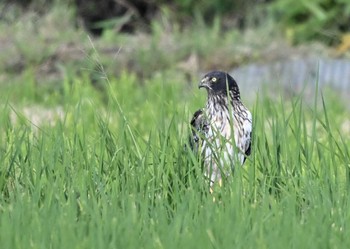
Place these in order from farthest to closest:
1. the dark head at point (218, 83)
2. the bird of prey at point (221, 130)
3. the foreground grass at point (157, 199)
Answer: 1. the dark head at point (218, 83)
2. the bird of prey at point (221, 130)
3. the foreground grass at point (157, 199)

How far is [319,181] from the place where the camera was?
4340mm

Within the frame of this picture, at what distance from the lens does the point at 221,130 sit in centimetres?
469

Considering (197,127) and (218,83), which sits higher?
(218,83)

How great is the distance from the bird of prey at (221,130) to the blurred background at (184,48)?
14.0ft

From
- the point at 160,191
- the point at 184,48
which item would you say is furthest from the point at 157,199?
the point at 184,48

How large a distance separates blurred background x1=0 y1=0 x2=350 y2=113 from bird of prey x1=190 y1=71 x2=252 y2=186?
4.25m

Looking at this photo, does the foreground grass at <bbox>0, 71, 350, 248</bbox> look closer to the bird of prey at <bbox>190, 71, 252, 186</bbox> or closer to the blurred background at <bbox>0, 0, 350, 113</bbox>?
the bird of prey at <bbox>190, 71, 252, 186</bbox>

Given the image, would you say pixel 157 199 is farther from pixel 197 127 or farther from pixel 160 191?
pixel 197 127

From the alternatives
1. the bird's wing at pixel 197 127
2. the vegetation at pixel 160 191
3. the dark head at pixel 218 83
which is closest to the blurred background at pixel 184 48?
the vegetation at pixel 160 191

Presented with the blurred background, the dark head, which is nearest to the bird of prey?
the dark head

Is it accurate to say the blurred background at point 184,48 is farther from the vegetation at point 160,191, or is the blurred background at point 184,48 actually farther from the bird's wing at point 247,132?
the bird's wing at point 247,132

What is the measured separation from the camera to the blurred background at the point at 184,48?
9773mm

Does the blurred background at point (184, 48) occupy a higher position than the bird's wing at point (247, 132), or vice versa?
the bird's wing at point (247, 132)

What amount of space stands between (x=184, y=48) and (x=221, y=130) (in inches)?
224
